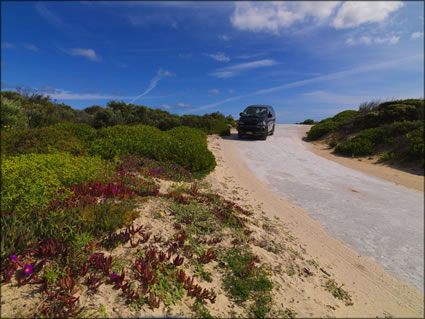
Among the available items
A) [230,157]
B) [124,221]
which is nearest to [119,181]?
[124,221]

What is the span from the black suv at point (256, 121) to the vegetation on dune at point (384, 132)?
444 centimetres

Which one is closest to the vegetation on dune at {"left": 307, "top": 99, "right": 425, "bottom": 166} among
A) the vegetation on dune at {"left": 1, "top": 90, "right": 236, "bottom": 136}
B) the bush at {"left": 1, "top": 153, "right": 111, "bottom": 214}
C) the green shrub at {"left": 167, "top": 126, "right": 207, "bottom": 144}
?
the bush at {"left": 1, "top": 153, "right": 111, "bottom": 214}

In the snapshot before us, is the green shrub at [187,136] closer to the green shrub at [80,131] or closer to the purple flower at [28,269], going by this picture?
the green shrub at [80,131]

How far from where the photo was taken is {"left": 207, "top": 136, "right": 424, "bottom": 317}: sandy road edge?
2646 millimetres

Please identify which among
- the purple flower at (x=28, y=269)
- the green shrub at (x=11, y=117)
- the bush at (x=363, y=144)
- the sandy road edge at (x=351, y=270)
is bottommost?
the sandy road edge at (x=351, y=270)

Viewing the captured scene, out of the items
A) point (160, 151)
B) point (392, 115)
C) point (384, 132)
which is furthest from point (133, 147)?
point (392, 115)

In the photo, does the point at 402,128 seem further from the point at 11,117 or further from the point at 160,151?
the point at 11,117

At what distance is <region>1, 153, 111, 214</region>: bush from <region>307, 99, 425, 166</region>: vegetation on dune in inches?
206

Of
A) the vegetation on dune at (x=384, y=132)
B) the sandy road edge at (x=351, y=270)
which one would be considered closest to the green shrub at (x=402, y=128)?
the vegetation on dune at (x=384, y=132)

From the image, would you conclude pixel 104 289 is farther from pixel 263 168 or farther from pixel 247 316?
pixel 263 168

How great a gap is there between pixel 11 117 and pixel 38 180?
10278mm

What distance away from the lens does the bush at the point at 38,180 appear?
10.8ft

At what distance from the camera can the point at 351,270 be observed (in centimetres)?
335

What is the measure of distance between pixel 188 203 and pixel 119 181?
1.84 m
